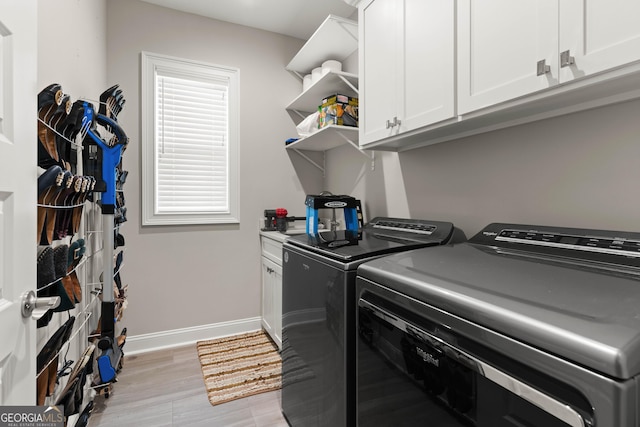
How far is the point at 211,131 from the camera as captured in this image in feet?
8.85

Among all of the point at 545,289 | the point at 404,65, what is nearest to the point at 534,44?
the point at 404,65

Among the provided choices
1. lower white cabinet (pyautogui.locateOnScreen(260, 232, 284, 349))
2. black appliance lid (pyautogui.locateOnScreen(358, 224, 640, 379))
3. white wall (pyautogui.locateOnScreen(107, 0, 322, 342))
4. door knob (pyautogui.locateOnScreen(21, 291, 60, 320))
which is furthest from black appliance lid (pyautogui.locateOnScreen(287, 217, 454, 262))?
white wall (pyautogui.locateOnScreen(107, 0, 322, 342))

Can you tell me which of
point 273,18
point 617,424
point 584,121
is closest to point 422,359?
point 617,424

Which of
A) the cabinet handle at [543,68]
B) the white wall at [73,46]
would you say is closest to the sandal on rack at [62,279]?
the white wall at [73,46]

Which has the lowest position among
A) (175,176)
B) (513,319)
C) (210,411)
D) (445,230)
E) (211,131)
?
(210,411)

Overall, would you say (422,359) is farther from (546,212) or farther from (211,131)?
(211,131)

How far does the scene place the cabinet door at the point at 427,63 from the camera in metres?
1.19

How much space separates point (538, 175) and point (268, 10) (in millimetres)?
2379

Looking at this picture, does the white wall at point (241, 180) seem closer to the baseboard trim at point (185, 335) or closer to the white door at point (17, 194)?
the baseboard trim at point (185, 335)

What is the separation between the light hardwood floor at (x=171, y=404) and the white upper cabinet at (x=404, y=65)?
5.54ft

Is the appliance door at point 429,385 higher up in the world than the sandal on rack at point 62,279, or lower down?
lower down

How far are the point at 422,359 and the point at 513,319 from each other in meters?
0.32

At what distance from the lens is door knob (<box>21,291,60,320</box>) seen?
0.74m

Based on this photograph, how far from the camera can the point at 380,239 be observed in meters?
1.59
